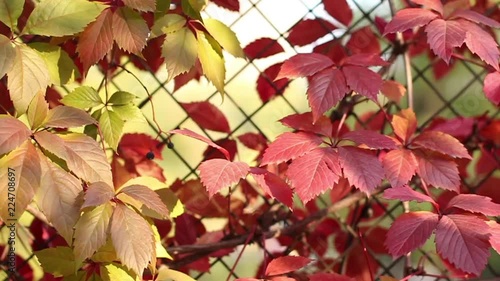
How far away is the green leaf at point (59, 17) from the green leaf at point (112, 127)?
0.18 m

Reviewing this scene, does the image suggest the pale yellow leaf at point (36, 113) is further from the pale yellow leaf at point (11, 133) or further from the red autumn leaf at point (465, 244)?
the red autumn leaf at point (465, 244)

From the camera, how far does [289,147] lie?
3.85 ft

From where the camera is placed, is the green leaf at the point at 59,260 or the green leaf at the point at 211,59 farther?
the green leaf at the point at 211,59

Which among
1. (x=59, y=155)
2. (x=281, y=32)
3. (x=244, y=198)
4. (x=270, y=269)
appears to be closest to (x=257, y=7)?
A: (x=281, y=32)

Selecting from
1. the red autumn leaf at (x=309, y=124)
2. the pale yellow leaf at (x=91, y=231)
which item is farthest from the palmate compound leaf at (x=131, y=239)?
the red autumn leaf at (x=309, y=124)

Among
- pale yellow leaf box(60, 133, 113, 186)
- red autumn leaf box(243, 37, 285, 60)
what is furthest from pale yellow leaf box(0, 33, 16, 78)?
red autumn leaf box(243, 37, 285, 60)

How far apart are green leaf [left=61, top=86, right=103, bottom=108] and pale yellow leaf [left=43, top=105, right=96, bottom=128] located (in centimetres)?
13

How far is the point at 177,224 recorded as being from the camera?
5.17 ft

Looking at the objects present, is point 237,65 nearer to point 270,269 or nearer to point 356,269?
point 356,269

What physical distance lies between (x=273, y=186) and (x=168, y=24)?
310 mm

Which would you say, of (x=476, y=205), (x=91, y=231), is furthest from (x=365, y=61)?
(x=91, y=231)

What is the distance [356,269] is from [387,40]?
50 centimetres

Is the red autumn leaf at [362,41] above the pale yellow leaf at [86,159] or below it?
below

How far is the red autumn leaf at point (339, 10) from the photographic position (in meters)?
1.65
